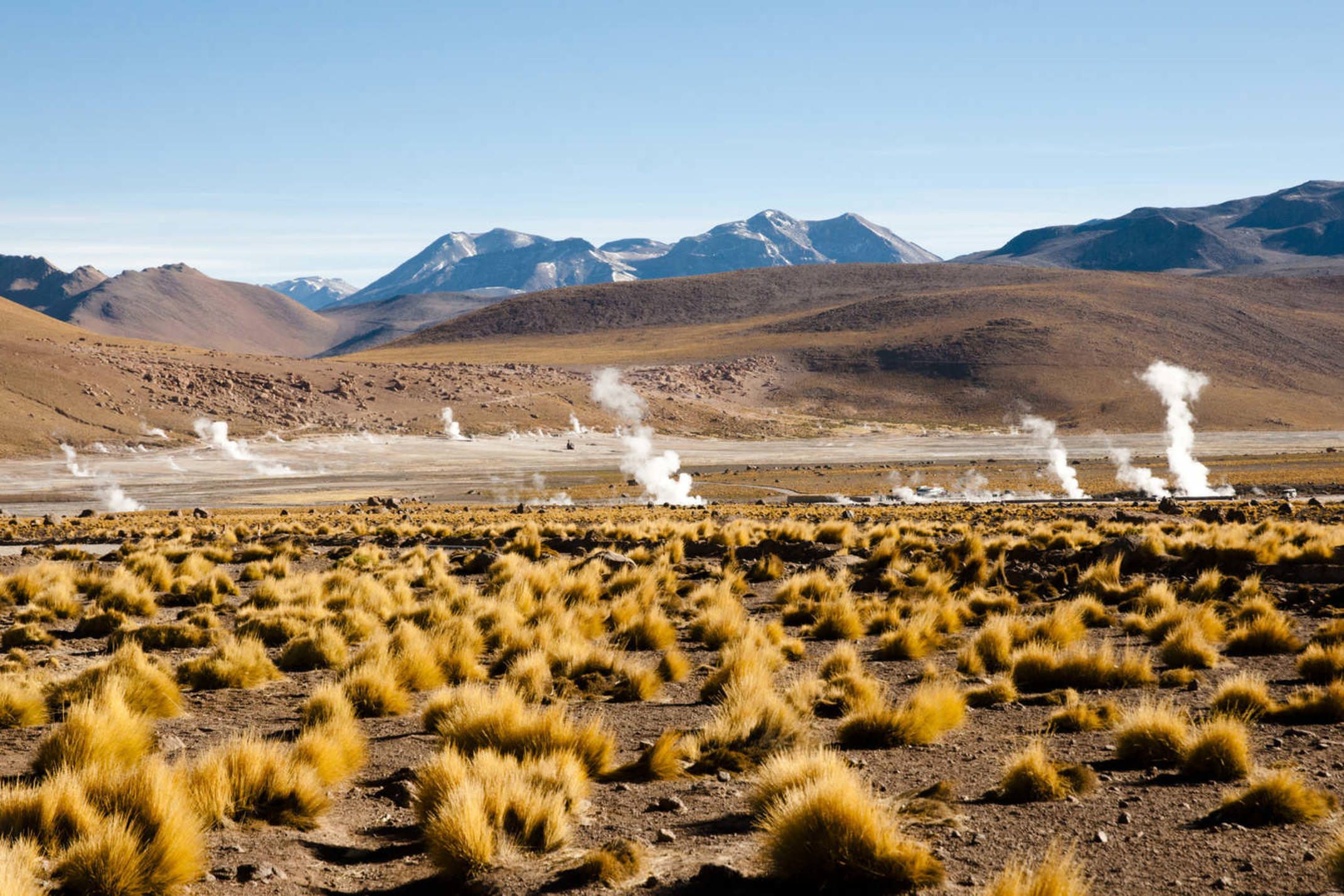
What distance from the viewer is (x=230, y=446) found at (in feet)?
262

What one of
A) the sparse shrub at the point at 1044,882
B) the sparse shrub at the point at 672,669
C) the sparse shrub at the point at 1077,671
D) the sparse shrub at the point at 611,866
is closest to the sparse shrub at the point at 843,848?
the sparse shrub at the point at 1044,882

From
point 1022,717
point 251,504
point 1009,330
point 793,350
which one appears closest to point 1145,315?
point 1009,330

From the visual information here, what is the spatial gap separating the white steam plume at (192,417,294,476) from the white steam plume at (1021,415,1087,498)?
161 feet

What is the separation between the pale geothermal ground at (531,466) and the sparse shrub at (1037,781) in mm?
47016

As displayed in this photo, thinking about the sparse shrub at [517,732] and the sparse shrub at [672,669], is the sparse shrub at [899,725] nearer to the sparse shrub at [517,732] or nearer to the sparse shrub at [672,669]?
the sparse shrub at [517,732]

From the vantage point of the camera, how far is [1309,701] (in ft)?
29.3

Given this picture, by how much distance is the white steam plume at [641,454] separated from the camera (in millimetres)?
54750

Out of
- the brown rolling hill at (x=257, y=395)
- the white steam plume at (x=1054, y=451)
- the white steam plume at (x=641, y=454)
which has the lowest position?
the white steam plume at (x=1054, y=451)

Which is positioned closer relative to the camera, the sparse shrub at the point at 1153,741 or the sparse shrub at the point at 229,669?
the sparse shrub at the point at 1153,741

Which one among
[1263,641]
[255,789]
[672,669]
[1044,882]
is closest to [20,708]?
[255,789]

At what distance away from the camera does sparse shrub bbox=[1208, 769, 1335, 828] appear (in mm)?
6277

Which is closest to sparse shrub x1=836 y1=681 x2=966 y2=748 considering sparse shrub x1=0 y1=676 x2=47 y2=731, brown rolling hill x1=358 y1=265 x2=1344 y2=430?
sparse shrub x1=0 y1=676 x2=47 y2=731

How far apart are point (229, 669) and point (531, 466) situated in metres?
68.7

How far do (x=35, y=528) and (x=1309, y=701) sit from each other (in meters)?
36.1
